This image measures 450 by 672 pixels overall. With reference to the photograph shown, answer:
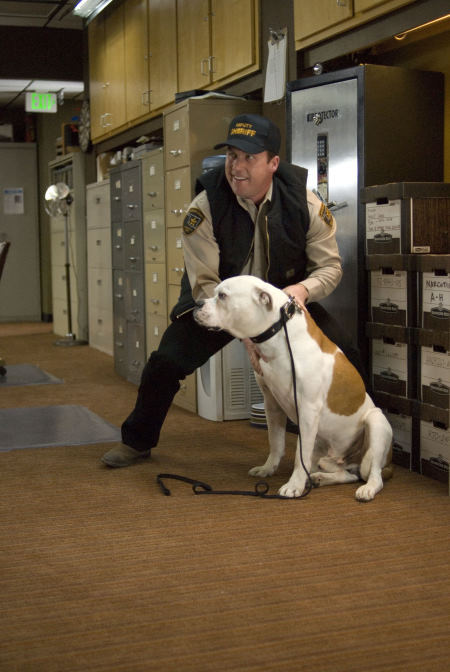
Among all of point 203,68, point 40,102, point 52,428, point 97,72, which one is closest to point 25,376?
point 52,428

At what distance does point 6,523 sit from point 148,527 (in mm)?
467

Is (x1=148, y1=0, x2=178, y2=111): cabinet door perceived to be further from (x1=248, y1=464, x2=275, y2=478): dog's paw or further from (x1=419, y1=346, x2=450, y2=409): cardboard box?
(x1=248, y1=464, x2=275, y2=478): dog's paw

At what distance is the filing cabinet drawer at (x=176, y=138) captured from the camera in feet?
14.8

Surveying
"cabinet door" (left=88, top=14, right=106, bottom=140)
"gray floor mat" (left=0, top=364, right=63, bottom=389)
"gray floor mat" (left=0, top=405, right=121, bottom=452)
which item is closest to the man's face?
"gray floor mat" (left=0, top=405, right=121, bottom=452)

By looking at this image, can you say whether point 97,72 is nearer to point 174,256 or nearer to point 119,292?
point 119,292

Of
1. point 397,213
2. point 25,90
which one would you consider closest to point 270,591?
point 397,213

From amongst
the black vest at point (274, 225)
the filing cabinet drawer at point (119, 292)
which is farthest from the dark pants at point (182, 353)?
the filing cabinet drawer at point (119, 292)

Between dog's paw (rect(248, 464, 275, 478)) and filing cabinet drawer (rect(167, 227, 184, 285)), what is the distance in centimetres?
174

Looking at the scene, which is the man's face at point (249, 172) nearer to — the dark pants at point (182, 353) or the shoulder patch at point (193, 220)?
the shoulder patch at point (193, 220)

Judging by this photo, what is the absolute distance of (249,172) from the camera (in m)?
2.98

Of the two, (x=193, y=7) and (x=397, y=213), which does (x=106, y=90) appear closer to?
(x=193, y=7)

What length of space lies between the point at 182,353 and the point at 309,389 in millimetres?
596

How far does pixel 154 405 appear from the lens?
3.25m

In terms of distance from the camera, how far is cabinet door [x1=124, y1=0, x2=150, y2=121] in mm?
6138
